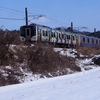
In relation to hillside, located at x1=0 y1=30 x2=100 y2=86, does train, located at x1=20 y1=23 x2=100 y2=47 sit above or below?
above

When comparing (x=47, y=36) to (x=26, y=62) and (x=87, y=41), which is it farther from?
(x=87, y=41)

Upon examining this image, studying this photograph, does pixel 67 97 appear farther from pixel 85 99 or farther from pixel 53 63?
pixel 53 63

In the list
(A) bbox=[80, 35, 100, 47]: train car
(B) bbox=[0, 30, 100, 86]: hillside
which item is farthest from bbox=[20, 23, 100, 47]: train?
(B) bbox=[0, 30, 100, 86]: hillside

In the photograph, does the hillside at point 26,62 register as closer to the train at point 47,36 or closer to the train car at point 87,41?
the train at point 47,36

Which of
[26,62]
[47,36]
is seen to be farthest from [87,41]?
[26,62]

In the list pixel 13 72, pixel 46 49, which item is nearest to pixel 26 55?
pixel 46 49

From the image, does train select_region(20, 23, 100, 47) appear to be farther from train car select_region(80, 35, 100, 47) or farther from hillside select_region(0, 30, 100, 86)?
hillside select_region(0, 30, 100, 86)

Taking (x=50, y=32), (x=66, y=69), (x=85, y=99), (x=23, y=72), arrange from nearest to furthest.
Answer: (x=85, y=99) < (x=23, y=72) < (x=66, y=69) < (x=50, y=32)

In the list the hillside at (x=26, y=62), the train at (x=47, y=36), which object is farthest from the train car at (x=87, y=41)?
the hillside at (x=26, y=62)

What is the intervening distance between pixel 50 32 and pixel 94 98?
3108cm

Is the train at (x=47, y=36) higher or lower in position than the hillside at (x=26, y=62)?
higher

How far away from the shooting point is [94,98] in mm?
11297

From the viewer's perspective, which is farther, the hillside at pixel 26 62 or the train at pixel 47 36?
the train at pixel 47 36

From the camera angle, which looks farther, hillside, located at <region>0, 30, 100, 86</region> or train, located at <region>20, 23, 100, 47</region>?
train, located at <region>20, 23, 100, 47</region>
